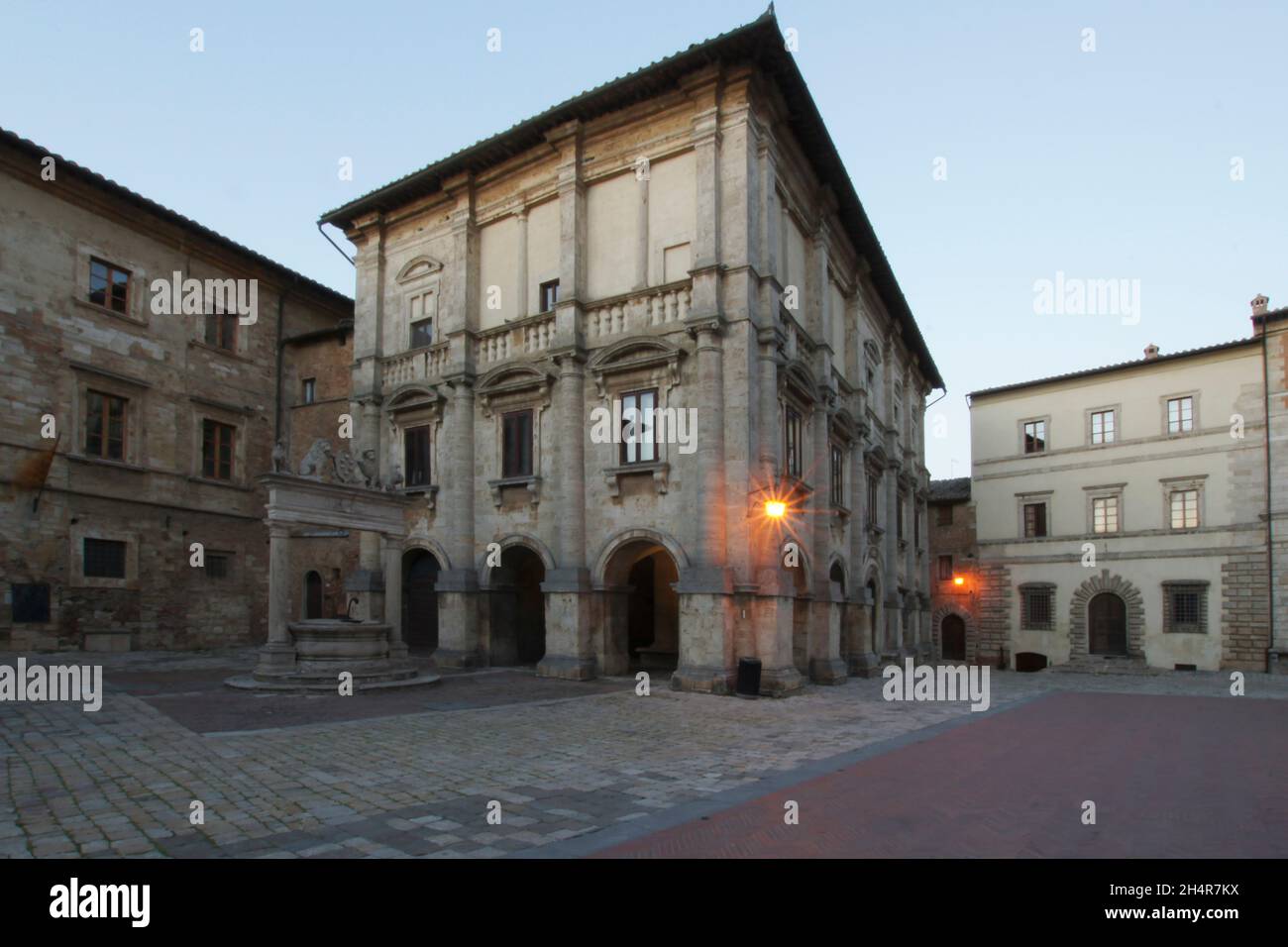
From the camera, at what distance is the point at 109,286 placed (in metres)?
23.2

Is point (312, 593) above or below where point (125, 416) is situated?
below

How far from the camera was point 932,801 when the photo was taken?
7723 mm

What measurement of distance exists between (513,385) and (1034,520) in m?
27.0

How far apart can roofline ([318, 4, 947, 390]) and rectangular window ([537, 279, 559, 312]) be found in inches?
143

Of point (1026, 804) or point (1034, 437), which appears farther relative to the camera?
point (1034, 437)

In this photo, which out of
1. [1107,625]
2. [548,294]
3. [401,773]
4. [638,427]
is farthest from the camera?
[1107,625]

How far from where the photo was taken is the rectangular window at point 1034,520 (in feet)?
118

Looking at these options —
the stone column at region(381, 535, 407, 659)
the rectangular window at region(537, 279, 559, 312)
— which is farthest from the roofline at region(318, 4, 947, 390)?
the stone column at region(381, 535, 407, 659)

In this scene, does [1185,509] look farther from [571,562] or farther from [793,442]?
[571,562]

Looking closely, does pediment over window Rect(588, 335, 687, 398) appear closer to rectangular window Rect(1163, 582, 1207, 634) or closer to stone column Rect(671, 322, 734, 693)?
stone column Rect(671, 322, 734, 693)

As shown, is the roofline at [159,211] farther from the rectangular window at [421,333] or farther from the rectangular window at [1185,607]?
the rectangular window at [1185,607]

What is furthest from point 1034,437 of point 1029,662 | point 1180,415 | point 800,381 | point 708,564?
point 708,564
